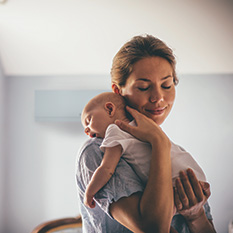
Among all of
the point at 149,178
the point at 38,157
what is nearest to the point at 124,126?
the point at 149,178

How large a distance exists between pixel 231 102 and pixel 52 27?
65.3 inches

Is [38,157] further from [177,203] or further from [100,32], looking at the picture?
[177,203]

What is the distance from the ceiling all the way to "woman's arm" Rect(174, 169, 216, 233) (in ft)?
5.59

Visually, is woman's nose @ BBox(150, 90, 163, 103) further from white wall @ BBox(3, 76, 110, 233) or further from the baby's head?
white wall @ BBox(3, 76, 110, 233)

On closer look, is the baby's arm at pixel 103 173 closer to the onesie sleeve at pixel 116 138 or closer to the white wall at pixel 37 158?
the onesie sleeve at pixel 116 138

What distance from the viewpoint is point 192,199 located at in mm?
717

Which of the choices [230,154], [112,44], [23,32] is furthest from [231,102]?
[23,32]

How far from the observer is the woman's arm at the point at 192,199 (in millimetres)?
716

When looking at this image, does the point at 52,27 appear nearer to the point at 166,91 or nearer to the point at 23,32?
the point at 23,32

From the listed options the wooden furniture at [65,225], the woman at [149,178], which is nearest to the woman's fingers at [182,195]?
the woman at [149,178]

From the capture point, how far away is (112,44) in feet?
8.19

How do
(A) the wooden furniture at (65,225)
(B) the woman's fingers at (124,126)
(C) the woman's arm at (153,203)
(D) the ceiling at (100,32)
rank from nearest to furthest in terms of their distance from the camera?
(C) the woman's arm at (153,203) < (B) the woman's fingers at (124,126) < (D) the ceiling at (100,32) < (A) the wooden furniture at (65,225)

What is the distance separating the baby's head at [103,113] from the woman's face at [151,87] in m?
0.04

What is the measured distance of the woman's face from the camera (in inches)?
31.2
